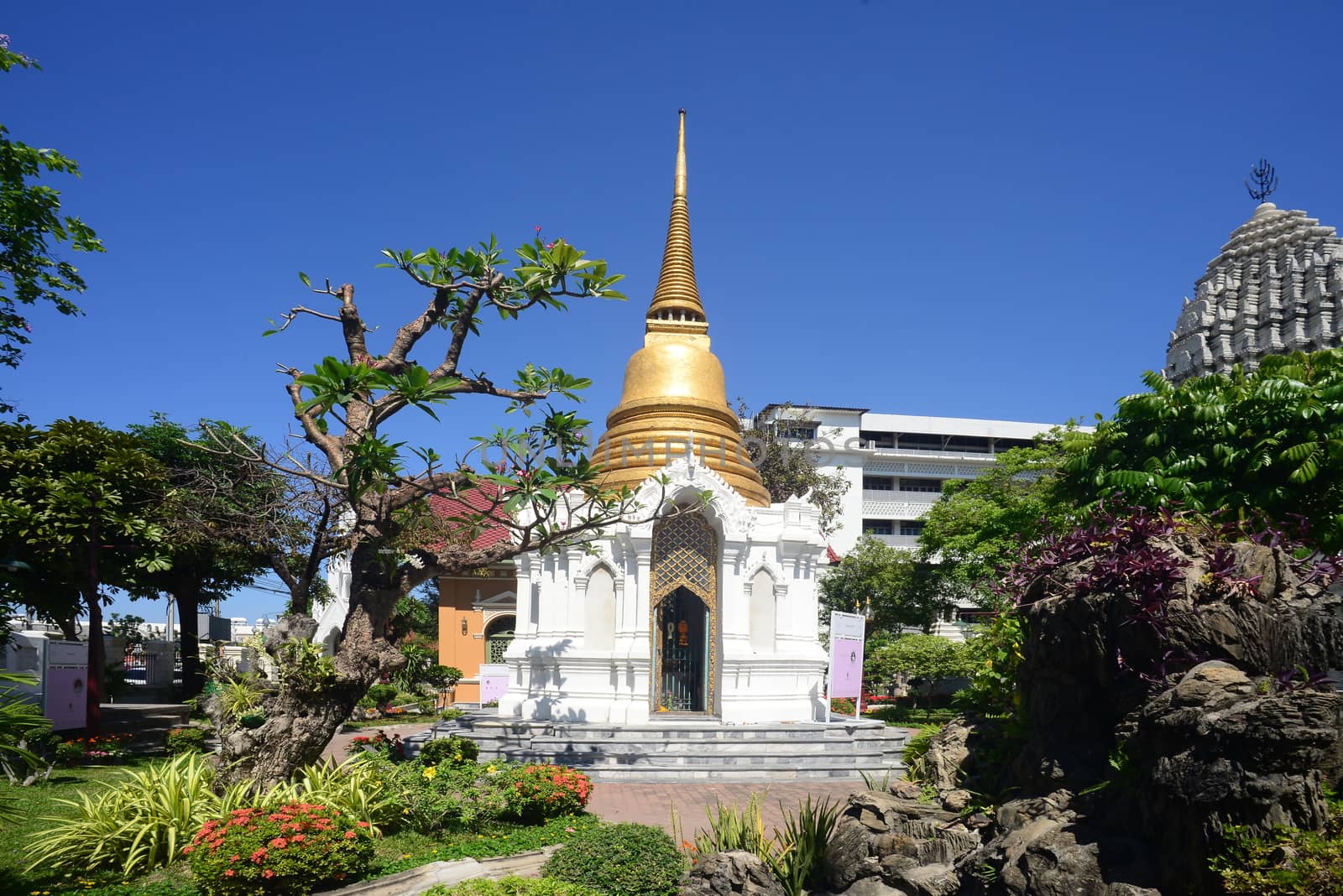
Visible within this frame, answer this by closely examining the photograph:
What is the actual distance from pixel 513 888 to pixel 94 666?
1289cm

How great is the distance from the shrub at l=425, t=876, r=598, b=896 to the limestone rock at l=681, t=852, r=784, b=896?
912 mm

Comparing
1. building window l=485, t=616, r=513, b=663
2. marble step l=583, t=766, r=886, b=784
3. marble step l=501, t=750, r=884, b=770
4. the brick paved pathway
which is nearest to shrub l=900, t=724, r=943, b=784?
the brick paved pathway

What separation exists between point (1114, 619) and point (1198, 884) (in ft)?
6.80

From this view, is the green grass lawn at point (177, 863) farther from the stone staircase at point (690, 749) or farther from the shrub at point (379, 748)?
the stone staircase at point (690, 749)

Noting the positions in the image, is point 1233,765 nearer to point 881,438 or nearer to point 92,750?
point 92,750

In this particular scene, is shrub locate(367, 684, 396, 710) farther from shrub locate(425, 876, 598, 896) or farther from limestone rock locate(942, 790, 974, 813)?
limestone rock locate(942, 790, 974, 813)

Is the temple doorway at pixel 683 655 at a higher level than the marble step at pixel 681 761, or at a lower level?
higher

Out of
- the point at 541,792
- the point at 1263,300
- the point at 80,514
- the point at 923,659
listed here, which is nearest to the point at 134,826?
the point at 541,792

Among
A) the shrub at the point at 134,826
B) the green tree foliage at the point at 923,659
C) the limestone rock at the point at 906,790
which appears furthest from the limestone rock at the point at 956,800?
the green tree foliage at the point at 923,659

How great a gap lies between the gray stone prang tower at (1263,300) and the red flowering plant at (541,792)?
94.7ft

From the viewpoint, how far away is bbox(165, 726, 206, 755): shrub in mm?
15422

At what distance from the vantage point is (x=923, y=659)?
26625mm

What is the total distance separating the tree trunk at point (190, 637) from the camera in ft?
81.4

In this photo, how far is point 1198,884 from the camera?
5.19 meters
